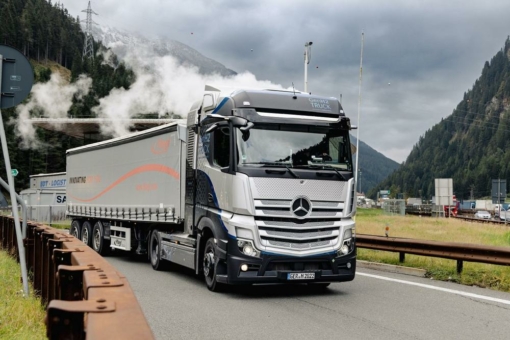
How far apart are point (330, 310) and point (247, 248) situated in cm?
164

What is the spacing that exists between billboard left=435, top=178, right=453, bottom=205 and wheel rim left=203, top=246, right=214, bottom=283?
31.0 m

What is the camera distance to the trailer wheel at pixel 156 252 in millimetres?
13959

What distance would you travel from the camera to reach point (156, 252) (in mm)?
14219

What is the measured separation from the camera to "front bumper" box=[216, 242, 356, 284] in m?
9.75

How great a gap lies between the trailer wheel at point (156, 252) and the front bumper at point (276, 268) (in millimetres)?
4140

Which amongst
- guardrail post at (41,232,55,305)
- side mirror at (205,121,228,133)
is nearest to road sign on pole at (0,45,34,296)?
guardrail post at (41,232,55,305)

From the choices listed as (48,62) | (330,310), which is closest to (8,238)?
(330,310)

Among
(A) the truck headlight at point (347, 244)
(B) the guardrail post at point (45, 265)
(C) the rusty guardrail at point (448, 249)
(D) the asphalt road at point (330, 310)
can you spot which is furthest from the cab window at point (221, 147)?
(C) the rusty guardrail at point (448, 249)

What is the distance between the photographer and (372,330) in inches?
293

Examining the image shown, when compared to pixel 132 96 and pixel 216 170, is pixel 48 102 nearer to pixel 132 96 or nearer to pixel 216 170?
pixel 132 96

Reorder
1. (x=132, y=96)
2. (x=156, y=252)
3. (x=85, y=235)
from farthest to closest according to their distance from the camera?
(x=132, y=96) < (x=85, y=235) < (x=156, y=252)

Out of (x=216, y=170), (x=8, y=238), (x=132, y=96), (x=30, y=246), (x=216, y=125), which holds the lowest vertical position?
(x=8, y=238)

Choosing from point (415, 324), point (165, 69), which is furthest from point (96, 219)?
point (165, 69)

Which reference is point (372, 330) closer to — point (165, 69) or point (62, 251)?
point (62, 251)
